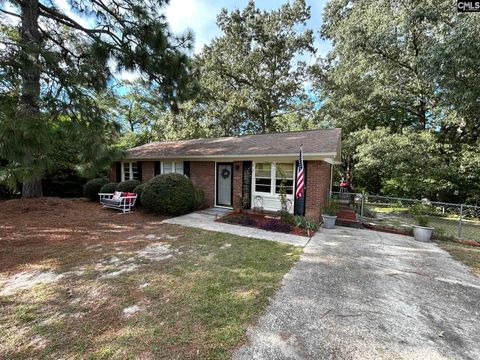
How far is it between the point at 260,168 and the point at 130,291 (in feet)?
21.2

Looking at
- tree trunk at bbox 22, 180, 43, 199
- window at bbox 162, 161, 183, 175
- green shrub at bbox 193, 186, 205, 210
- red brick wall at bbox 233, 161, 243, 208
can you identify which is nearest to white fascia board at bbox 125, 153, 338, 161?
red brick wall at bbox 233, 161, 243, 208

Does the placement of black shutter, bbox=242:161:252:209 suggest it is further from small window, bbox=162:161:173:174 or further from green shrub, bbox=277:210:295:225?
small window, bbox=162:161:173:174

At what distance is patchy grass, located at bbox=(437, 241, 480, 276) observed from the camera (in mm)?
4926

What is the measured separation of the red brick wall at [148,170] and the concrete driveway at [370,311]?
9154 millimetres

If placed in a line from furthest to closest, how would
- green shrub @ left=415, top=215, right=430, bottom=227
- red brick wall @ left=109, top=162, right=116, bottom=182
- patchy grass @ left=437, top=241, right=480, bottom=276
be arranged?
1. red brick wall @ left=109, top=162, right=116, bottom=182
2. green shrub @ left=415, top=215, right=430, bottom=227
3. patchy grass @ left=437, top=241, right=480, bottom=276

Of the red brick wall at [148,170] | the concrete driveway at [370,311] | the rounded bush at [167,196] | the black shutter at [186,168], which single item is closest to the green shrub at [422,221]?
the concrete driveway at [370,311]

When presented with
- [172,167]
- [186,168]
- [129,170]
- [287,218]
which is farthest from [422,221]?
[129,170]

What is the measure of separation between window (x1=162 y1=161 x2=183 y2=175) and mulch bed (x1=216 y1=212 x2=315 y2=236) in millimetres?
3981

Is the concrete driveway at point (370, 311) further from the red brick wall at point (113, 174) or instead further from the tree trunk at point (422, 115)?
the tree trunk at point (422, 115)

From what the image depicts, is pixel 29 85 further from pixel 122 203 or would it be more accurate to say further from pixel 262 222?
pixel 262 222

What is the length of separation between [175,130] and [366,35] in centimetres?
1518

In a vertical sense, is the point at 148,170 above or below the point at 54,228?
above

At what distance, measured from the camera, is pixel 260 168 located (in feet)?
29.5

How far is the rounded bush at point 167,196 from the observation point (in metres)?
8.35
